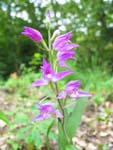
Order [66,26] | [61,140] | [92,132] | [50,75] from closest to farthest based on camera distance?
[50,75], [61,140], [92,132], [66,26]

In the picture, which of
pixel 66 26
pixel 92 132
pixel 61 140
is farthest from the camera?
pixel 66 26

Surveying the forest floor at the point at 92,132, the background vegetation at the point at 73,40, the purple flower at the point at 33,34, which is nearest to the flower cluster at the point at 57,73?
the purple flower at the point at 33,34

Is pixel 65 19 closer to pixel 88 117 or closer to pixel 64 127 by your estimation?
pixel 88 117

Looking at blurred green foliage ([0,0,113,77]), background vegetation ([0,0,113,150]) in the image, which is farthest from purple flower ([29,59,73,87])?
Result: blurred green foliage ([0,0,113,77])

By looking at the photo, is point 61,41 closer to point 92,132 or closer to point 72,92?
point 72,92

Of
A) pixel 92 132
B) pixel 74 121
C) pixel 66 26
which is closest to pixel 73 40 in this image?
pixel 66 26

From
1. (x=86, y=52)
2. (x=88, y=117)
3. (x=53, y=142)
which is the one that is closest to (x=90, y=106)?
(x=88, y=117)

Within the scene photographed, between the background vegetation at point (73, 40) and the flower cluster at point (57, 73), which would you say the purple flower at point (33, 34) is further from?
the background vegetation at point (73, 40)

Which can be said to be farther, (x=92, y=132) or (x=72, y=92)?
(x=92, y=132)

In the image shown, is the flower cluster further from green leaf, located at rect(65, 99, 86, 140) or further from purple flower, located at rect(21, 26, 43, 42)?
green leaf, located at rect(65, 99, 86, 140)
